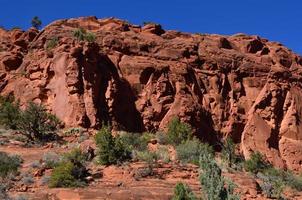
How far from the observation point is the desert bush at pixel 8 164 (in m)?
20.4

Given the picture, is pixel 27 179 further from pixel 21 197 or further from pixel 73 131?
pixel 73 131

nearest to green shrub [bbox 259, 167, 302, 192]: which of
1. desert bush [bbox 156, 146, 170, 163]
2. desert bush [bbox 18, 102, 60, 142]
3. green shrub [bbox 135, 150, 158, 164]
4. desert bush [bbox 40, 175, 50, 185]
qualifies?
desert bush [bbox 156, 146, 170, 163]

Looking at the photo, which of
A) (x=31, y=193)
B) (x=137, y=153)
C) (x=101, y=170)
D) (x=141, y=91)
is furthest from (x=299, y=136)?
(x=31, y=193)

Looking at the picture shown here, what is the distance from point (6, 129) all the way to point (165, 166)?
11038mm

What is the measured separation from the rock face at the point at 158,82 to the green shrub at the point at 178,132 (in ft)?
7.43

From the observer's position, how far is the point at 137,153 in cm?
2455

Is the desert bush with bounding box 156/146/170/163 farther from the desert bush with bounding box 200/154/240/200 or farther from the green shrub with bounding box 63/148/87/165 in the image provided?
the desert bush with bounding box 200/154/240/200

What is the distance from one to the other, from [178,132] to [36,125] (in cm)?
760

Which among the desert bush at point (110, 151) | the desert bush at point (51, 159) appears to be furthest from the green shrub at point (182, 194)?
the desert bush at point (51, 159)

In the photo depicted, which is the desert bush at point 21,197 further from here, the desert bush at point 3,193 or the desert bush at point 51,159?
the desert bush at point 51,159

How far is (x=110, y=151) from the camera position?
22.4 metres

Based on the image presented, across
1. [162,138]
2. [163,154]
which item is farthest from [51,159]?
[162,138]

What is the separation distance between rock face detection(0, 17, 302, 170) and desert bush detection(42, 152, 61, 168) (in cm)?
770

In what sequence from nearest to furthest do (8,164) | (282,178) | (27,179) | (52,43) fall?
(27,179), (8,164), (282,178), (52,43)
